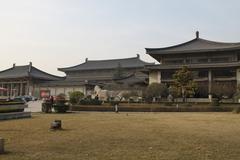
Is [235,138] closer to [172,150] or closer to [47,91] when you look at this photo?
[172,150]

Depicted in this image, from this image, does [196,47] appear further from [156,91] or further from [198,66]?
[156,91]

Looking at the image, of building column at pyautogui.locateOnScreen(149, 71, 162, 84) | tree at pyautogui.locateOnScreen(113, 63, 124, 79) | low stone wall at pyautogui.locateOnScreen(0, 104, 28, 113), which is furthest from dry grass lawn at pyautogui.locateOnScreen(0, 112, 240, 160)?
tree at pyautogui.locateOnScreen(113, 63, 124, 79)

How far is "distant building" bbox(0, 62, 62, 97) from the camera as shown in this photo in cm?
7506

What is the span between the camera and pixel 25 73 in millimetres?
77812

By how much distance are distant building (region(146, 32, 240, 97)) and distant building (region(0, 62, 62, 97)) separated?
3094 cm

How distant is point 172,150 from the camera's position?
365 inches

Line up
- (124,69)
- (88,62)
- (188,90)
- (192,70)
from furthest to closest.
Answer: (88,62)
(124,69)
(192,70)
(188,90)

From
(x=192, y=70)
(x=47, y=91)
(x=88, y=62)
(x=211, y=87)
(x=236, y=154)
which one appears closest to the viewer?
(x=236, y=154)

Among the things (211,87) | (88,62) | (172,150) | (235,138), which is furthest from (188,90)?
(88,62)

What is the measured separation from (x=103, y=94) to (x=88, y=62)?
29.7 m

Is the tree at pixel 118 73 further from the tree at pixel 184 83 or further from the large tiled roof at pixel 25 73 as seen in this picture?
the tree at pixel 184 83

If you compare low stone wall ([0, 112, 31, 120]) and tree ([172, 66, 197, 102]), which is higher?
tree ([172, 66, 197, 102])

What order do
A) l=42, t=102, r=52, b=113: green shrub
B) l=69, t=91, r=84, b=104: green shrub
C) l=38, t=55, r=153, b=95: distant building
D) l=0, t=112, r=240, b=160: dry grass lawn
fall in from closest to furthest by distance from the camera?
l=0, t=112, r=240, b=160: dry grass lawn, l=42, t=102, r=52, b=113: green shrub, l=69, t=91, r=84, b=104: green shrub, l=38, t=55, r=153, b=95: distant building

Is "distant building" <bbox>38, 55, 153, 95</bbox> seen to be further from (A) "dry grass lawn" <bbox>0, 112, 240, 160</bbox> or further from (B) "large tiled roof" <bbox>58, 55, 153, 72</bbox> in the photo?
(A) "dry grass lawn" <bbox>0, 112, 240, 160</bbox>
